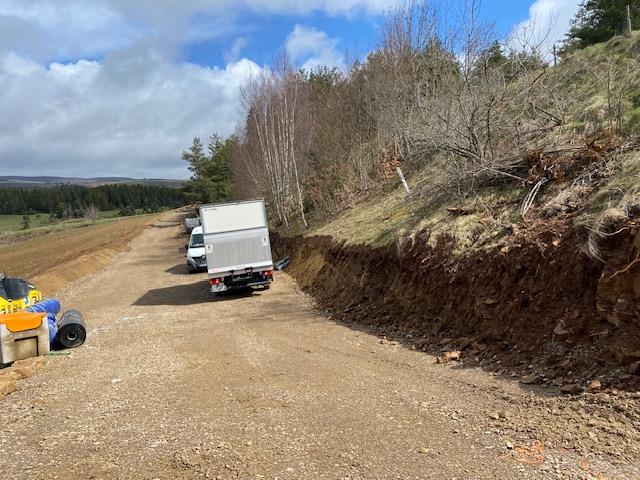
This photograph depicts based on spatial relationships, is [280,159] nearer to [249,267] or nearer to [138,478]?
[249,267]

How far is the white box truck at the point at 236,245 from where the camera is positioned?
16.3 meters

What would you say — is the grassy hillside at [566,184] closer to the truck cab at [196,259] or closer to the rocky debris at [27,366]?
the rocky debris at [27,366]

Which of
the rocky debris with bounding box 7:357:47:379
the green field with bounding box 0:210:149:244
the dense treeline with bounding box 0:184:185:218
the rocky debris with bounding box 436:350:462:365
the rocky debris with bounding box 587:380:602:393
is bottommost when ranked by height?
the rocky debris with bounding box 436:350:462:365

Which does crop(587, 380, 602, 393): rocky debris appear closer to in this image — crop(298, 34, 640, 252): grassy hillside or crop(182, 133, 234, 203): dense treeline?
crop(298, 34, 640, 252): grassy hillside

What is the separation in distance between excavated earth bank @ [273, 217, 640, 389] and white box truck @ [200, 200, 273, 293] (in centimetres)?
498

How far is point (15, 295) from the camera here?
10.3 m

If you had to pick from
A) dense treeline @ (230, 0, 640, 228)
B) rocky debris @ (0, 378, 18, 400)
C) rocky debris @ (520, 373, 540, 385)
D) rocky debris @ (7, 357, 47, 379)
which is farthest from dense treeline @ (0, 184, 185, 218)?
rocky debris @ (520, 373, 540, 385)

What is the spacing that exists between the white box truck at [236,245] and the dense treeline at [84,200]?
396 feet

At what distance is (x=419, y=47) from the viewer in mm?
23016

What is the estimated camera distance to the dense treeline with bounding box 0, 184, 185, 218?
469 ft

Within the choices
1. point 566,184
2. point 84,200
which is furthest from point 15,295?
point 84,200

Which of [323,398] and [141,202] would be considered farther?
[141,202]

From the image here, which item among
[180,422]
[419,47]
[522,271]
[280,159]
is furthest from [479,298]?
[280,159]

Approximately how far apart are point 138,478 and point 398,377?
379cm
